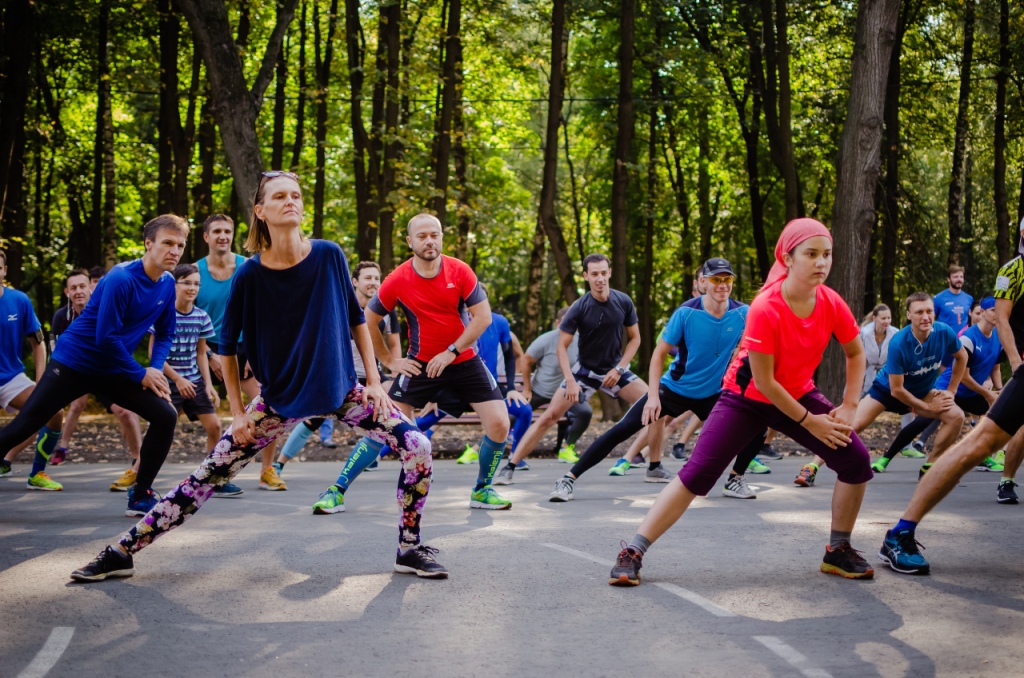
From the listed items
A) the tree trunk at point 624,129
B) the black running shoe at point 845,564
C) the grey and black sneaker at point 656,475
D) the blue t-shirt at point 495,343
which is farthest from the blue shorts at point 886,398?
the tree trunk at point 624,129

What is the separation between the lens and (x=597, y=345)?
1084 cm

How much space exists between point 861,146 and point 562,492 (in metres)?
9.86

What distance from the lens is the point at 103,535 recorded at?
7.29 m

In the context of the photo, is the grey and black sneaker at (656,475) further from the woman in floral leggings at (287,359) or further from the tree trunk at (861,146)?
the tree trunk at (861,146)

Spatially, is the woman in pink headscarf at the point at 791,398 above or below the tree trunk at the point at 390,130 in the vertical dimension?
below

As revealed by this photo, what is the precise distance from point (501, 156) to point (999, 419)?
107 ft

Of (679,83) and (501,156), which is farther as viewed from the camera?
(501,156)

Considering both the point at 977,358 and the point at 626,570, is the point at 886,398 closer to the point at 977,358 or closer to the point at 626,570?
the point at 977,358

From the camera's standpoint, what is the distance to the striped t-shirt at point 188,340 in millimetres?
9781

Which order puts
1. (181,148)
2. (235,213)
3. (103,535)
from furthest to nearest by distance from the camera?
(235,213) < (181,148) < (103,535)

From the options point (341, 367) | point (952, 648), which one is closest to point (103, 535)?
point (341, 367)

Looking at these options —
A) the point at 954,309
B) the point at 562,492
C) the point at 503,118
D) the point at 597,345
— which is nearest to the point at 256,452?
the point at 562,492

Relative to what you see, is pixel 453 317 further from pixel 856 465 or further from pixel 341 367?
pixel 856 465

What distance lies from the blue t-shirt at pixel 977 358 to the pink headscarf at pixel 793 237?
6.38 m
